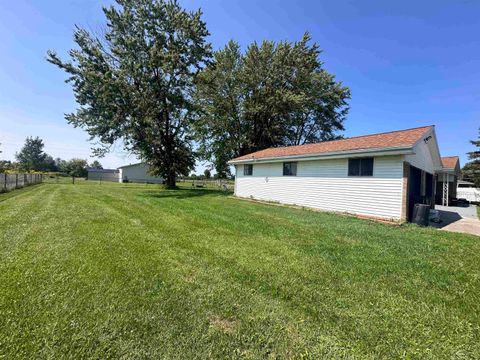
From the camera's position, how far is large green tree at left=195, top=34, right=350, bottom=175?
80.0 ft

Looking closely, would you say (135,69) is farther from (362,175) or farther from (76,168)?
(76,168)

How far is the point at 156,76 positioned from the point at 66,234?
16.9 metres

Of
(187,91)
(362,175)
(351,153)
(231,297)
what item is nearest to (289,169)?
(351,153)

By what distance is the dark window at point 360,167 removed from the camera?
30.5ft

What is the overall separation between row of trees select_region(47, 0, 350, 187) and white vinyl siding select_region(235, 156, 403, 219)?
1074cm

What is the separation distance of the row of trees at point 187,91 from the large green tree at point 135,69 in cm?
8

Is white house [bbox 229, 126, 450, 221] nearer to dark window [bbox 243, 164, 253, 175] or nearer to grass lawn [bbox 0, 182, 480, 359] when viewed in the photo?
dark window [bbox 243, 164, 253, 175]

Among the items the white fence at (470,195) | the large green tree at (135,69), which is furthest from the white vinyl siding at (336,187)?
the white fence at (470,195)

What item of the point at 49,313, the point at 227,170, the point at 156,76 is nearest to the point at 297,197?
the point at 49,313

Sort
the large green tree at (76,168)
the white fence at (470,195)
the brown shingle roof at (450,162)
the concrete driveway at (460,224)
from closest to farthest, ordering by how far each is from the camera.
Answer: the concrete driveway at (460,224) < the brown shingle roof at (450,162) < the white fence at (470,195) < the large green tree at (76,168)

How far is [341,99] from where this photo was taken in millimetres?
28484

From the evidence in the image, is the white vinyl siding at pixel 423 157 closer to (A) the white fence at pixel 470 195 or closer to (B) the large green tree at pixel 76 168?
(A) the white fence at pixel 470 195

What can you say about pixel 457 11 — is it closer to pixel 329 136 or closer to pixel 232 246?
pixel 232 246

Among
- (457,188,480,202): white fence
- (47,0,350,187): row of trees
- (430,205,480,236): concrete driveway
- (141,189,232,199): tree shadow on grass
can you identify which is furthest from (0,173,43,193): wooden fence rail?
(457,188,480,202): white fence
